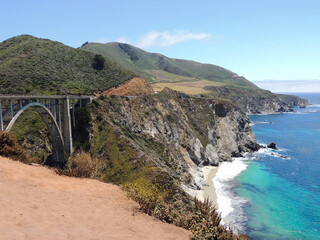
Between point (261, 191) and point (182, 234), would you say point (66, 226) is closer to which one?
point (182, 234)

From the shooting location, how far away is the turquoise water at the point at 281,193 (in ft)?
113

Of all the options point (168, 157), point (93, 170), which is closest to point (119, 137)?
point (168, 157)

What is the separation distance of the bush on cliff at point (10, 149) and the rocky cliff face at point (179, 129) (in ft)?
64.3

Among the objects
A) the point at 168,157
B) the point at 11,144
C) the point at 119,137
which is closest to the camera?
the point at 11,144

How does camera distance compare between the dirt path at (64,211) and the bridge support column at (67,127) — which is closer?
the dirt path at (64,211)

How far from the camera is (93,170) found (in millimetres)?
20250

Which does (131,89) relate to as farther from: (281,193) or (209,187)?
(281,193)

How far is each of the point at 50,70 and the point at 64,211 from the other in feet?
170

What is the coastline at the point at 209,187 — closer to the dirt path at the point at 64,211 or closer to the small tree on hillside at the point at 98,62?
the dirt path at the point at 64,211

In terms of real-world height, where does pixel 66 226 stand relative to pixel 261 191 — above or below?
above

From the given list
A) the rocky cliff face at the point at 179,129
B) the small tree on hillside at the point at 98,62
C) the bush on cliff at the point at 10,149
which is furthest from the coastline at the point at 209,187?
the small tree on hillside at the point at 98,62

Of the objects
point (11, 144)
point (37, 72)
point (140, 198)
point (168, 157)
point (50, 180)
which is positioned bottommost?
point (168, 157)

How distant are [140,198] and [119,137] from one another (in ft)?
81.8

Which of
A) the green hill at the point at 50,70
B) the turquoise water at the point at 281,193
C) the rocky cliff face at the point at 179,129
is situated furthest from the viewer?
the green hill at the point at 50,70
